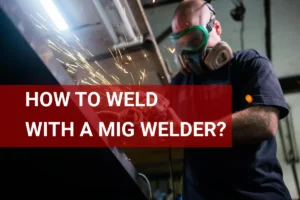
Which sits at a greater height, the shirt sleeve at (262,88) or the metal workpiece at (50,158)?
the shirt sleeve at (262,88)

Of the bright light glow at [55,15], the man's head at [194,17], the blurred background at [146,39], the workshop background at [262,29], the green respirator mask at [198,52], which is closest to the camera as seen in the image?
the green respirator mask at [198,52]

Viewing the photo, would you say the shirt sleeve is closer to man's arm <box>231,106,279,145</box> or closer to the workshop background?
man's arm <box>231,106,279,145</box>

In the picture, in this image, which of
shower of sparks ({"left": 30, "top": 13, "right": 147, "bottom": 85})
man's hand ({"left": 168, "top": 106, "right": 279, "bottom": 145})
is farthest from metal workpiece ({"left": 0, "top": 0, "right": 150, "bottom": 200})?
shower of sparks ({"left": 30, "top": 13, "right": 147, "bottom": 85})

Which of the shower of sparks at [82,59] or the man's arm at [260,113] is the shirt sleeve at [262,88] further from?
the shower of sparks at [82,59]

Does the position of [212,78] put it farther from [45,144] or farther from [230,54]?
[45,144]

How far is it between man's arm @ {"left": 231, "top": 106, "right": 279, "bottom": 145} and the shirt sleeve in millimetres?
38

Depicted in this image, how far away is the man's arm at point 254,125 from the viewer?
1.15 metres

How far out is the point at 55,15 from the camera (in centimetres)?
218

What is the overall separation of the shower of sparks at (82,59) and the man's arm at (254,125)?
1251 millimetres

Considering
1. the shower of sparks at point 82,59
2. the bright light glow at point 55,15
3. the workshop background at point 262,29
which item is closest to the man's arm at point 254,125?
the shower of sparks at point 82,59

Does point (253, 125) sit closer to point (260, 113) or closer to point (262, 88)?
point (260, 113)

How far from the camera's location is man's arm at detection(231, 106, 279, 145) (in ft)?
3.79

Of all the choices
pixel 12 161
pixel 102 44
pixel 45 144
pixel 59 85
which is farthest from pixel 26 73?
pixel 102 44

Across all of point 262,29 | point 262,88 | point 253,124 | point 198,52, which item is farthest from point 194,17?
point 262,29
